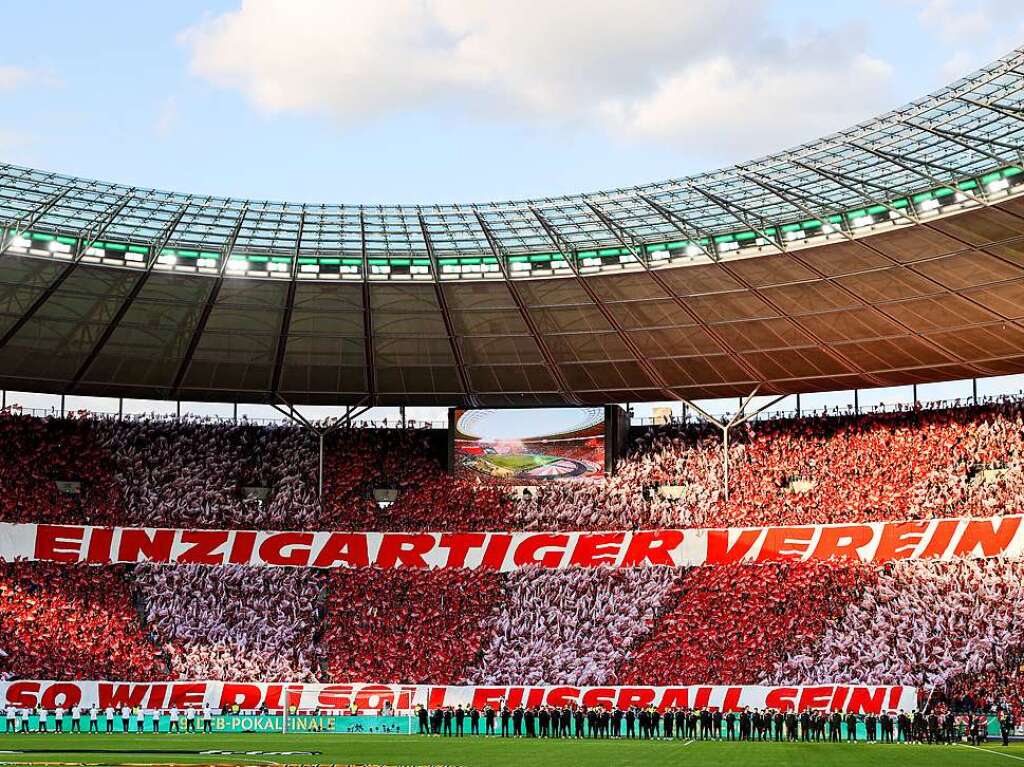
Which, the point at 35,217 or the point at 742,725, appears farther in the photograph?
the point at 35,217

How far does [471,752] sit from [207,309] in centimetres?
2221

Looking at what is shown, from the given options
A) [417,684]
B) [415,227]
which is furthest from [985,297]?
[417,684]

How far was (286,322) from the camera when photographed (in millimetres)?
A: 48219

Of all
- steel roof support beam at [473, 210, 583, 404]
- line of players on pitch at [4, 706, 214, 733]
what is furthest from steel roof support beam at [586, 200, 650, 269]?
line of players on pitch at [4, 706, 214, 733]

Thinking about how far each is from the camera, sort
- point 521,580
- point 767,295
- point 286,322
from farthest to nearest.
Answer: point 521,580, point 286,322, point 767,295

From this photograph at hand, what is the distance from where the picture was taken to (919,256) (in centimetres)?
3972

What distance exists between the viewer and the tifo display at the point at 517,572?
4338 cm

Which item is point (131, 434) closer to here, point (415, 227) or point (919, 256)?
point (415, 227)

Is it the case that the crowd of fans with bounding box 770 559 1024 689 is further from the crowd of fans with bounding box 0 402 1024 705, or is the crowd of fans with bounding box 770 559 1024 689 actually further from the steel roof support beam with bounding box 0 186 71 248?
the steel roof support beam with bounding box 0 186 71 248

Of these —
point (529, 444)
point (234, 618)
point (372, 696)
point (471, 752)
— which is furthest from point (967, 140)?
point (234, 618)

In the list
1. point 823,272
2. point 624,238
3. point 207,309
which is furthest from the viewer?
point 207,309

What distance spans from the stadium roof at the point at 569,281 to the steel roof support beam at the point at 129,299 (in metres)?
0.11

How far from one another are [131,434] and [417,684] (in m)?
18.9

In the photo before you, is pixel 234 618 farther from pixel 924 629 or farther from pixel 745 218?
pixel 924 629
